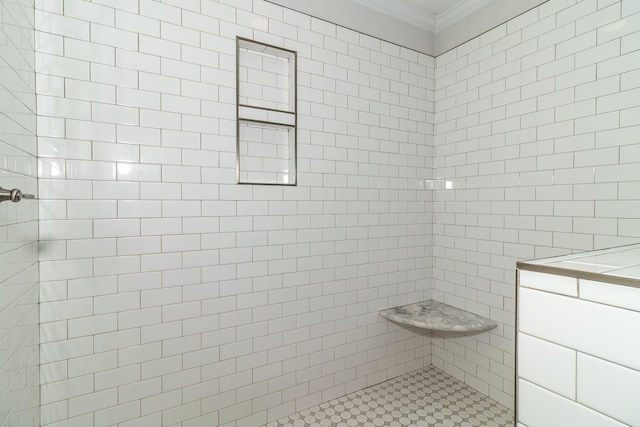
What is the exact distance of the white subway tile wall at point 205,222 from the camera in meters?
1.48

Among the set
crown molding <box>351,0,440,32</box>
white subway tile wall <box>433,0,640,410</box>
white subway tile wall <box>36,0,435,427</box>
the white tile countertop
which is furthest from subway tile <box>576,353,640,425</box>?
crown molding <box>351,0,440,32</box>

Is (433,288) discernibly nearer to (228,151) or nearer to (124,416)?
(228,151)

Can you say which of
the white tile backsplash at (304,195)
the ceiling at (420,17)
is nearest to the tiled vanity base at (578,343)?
the white tile backsplash at (304,195)

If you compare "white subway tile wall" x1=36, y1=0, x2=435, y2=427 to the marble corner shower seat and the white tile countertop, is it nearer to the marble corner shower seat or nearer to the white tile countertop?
the marble corner shower seat

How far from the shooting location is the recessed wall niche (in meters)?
1.93

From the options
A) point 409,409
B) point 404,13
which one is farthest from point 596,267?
point 404,13

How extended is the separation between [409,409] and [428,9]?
9.41ft

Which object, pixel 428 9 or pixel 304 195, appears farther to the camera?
pixel 428 9

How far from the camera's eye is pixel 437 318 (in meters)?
2.24

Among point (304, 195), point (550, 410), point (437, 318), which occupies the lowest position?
Answer: point (437, 318)

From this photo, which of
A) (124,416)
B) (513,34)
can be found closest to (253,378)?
(124,416)

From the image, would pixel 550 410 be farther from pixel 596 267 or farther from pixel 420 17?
pixel 420 17

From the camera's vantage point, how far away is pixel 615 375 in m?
0.57

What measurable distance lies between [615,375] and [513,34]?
7.30 feet
